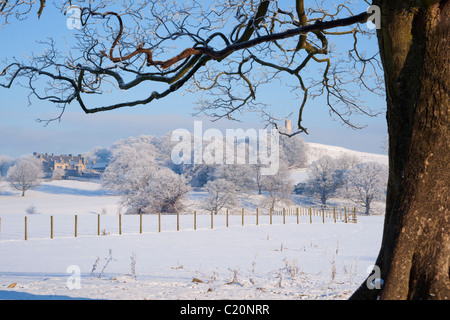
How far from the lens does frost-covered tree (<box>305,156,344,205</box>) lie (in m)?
54.6

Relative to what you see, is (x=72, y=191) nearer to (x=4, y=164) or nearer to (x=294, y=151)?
(x=4, y=164)

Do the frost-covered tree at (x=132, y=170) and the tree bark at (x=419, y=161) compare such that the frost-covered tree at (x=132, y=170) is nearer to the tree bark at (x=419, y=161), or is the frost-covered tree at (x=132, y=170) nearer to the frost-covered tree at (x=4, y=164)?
the frost-covered tree at (x=4, y=164)

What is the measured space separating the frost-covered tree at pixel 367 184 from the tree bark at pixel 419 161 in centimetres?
4903

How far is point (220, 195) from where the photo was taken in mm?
48031

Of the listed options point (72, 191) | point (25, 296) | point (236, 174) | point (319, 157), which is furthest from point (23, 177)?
point (25, 296)

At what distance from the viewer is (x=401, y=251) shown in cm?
421

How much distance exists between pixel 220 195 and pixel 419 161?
44008mm

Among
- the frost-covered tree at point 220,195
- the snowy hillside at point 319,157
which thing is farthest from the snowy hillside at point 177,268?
the snowy hillside at point 319,157

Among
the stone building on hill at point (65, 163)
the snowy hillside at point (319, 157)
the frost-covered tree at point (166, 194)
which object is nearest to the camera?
the frost-covered tree at point (166, 194)

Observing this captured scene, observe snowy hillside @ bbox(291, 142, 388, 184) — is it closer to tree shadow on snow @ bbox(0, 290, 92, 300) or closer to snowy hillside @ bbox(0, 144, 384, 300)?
snowy hillside @ bbox(0, 144, 384, 300)

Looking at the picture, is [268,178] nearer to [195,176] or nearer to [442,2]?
[195,176]

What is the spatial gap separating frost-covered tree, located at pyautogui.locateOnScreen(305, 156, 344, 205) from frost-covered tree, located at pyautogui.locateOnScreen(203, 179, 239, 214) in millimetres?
12133

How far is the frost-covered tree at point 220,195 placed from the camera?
157 ft

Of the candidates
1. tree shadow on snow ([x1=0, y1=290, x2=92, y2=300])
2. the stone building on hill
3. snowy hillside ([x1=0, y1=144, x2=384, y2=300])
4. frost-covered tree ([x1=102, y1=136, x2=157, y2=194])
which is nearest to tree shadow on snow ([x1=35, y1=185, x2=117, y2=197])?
frost-covered tree ([x1=102, y1=136, x2=157, y2=194])
